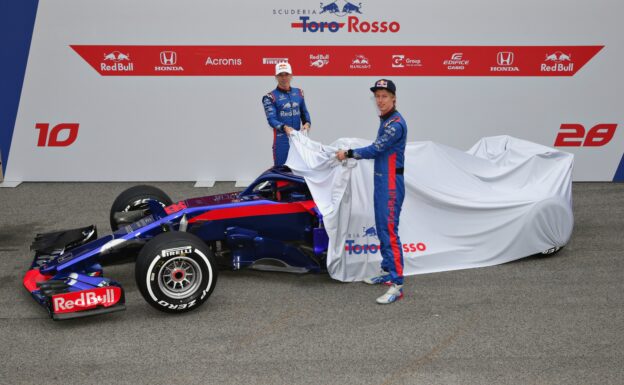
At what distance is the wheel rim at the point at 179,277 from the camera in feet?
16.6

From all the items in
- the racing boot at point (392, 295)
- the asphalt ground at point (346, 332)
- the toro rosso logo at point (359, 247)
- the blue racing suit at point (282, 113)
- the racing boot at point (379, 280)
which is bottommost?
the asphalt ground at point (346, 332)

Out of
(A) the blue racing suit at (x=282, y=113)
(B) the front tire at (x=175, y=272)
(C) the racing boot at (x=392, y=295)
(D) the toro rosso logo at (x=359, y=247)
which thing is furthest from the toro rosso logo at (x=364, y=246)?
(A) the blue racing suit at (x=282, y=113)

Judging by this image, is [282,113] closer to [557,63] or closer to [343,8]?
[343,8]

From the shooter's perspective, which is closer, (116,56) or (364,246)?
(364,246)

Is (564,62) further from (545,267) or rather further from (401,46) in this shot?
(545,267)

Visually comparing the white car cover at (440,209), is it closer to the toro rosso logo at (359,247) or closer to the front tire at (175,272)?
the toro rosso logo at (359,247)

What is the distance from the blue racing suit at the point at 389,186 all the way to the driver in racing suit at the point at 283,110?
195cm

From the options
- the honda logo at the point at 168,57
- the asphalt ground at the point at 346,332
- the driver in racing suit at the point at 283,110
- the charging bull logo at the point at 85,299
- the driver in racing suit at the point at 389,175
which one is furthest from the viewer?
the honda logo at the point at 168,57

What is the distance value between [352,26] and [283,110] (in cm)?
209

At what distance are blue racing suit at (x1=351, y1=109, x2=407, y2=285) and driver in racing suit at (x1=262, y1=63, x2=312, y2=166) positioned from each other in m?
1.95

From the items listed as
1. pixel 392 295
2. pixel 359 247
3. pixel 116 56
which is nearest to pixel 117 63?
pixel 116 56

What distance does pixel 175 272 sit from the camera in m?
5.07

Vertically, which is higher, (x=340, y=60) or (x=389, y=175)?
(x=340, y=60)

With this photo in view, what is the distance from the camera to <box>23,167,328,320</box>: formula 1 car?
4.96 meters
